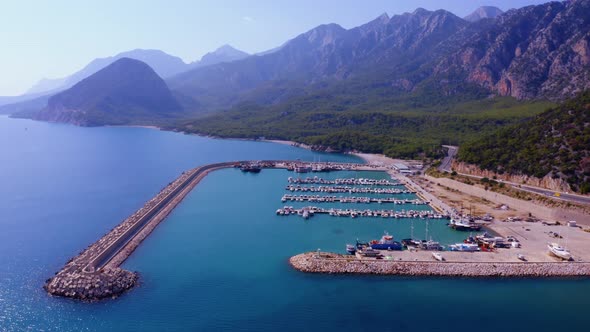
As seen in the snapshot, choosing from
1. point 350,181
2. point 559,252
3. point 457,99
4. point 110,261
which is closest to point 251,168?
point 350,181

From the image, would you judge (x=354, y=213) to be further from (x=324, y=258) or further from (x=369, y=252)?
(x=324, y=258)

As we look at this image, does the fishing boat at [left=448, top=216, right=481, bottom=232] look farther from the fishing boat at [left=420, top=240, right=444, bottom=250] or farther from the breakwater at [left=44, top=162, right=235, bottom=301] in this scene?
the breakwater at [left=44, top=162, right=235, bottom=301]

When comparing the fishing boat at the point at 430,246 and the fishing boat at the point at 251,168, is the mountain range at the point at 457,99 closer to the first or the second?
the fishing boat at the point at 251,168

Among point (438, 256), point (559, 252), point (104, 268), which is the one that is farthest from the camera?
point (559, 252)

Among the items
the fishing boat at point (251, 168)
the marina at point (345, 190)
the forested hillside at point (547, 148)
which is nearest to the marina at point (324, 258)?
the marina at point (345, 190)

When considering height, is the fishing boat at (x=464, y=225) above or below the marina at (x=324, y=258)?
above

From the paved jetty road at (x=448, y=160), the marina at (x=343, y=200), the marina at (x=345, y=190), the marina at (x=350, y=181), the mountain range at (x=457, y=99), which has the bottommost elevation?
the marina at (x=343, y=200)

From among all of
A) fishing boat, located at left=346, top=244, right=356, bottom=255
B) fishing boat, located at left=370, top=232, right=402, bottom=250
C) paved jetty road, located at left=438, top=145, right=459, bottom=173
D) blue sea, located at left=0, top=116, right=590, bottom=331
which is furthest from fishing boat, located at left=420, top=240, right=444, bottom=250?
paved jetty road, located at left=438, top=145, right=459, bottom=173
